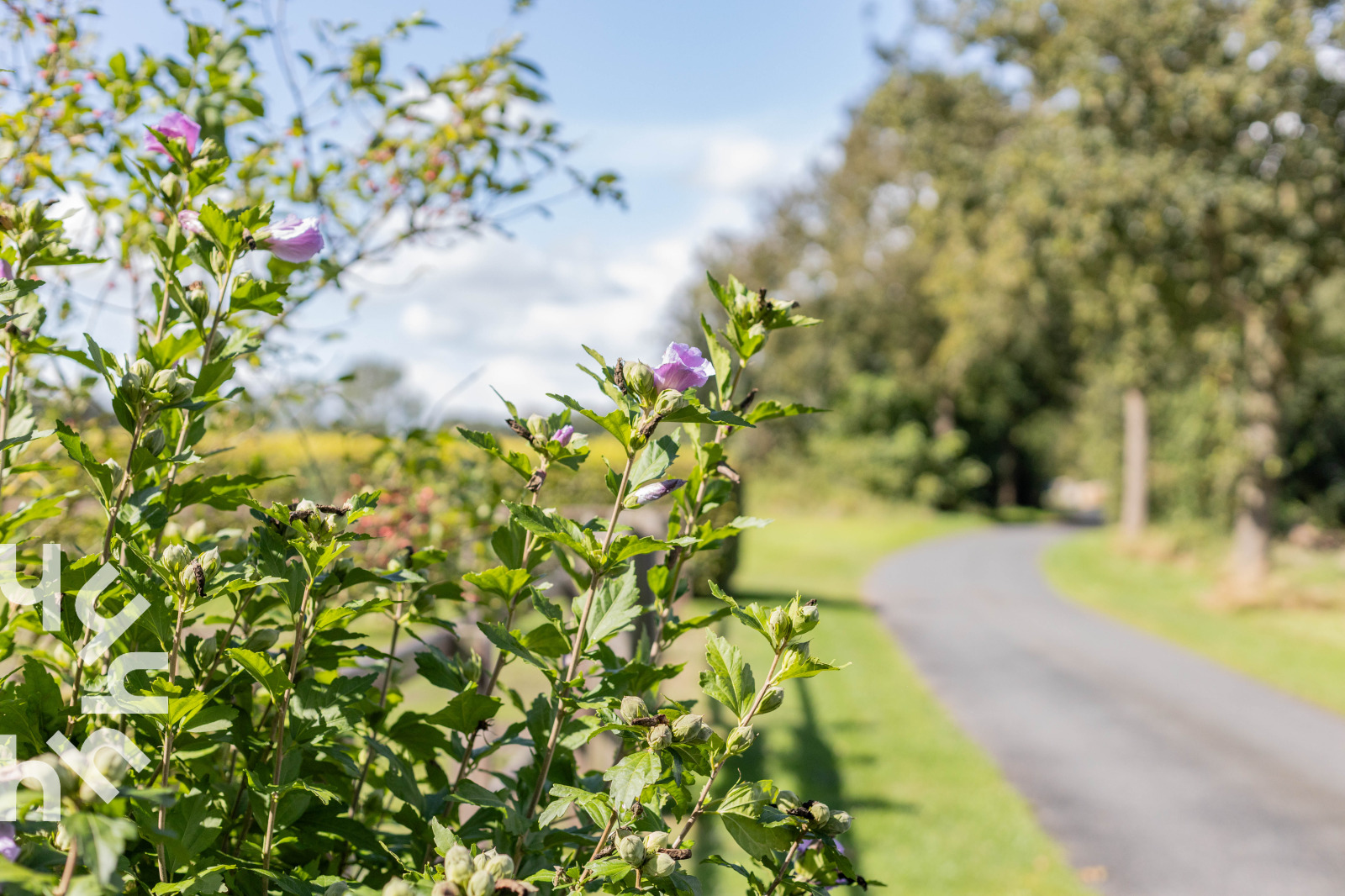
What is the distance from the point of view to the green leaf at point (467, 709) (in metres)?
1.08

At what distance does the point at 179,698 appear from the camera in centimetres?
87

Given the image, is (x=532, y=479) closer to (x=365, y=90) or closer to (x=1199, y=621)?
(x=365, y=90)

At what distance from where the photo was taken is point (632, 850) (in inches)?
34.1

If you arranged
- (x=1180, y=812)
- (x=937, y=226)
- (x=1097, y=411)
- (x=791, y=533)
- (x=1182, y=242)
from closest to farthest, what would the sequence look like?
1. (x=1180, y=812)
2. (x=1182, y=242)
3. (x=937, y=226)
4. (x=791, y=533)
5. (x=1097, y=411)

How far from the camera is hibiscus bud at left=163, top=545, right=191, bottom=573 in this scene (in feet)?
2.98

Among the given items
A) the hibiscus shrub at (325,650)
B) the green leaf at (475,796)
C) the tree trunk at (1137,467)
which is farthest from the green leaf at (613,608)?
the tree trunk at (1137,467)

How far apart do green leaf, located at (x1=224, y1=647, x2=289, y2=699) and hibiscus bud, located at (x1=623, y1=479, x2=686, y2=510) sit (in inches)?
15.9

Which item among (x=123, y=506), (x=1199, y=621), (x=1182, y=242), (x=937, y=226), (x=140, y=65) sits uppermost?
(x=937, y=226)

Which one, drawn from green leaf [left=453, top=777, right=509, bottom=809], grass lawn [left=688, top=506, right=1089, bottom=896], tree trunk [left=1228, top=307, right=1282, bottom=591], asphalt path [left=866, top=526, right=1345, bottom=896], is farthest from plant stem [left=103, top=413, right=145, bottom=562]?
tree trunk [left=1228, top=307, right=1282, bottom=591]

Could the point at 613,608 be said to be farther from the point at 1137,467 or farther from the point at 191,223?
the point at 1137,467

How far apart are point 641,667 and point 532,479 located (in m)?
0.27

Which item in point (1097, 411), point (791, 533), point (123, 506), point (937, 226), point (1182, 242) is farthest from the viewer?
point (1097, 411)

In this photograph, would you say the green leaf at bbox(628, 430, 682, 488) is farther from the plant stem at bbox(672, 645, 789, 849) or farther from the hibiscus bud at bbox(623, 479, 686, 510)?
the plant stem at bbox(672, 645, 789, 849)

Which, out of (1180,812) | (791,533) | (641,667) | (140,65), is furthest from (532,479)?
(791,533)
